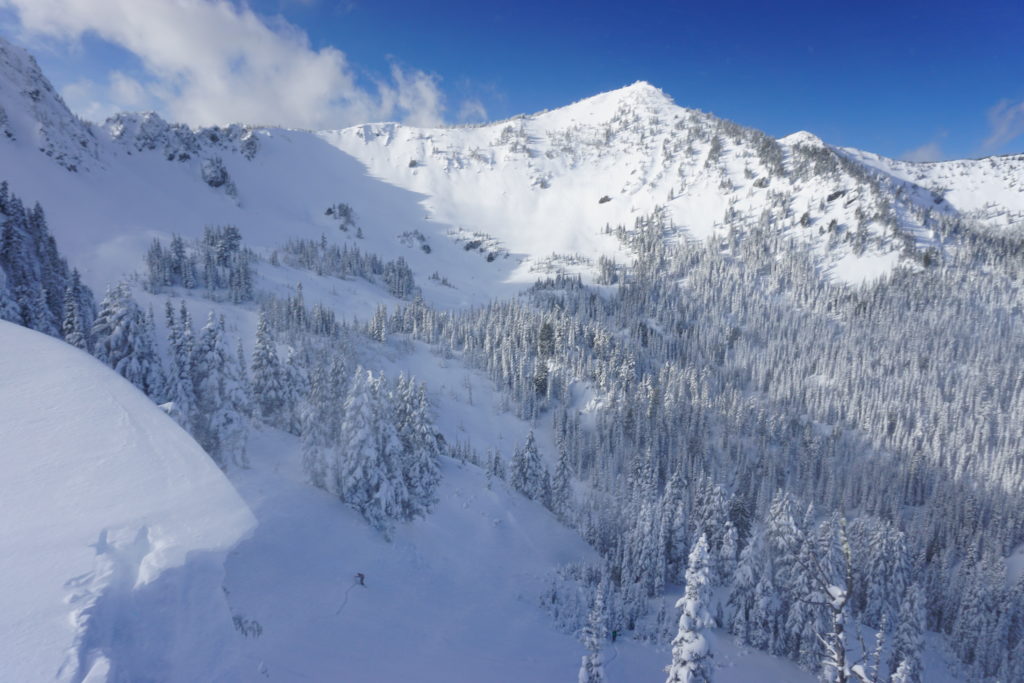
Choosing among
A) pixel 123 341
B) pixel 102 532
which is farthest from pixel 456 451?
pixel 102 532

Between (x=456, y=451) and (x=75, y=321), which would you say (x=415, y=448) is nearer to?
(x=75, y=321)

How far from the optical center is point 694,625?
17.2m

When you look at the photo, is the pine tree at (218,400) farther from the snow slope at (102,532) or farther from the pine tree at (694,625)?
the pine tree at (694,625)

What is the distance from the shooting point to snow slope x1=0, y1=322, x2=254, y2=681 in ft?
18.2

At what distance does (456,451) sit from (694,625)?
62.4 meters

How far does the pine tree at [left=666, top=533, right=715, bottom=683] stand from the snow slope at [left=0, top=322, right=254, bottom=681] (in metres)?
14.6

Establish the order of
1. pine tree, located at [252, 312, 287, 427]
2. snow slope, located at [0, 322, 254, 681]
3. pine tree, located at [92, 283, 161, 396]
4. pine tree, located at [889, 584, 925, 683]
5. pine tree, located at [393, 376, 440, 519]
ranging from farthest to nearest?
1. pine tree, located at [252, 312, 287, 427]
2. pine tree, located at [889, 584, 925, 683]
3. pine tree, located at [393, 376, 440, 519]
4. pine tree, located at [92, 283, 161, 396]
5. snow slope, located at [0, 322, 254, 681]

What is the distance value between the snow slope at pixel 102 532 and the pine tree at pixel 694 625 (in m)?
14.6

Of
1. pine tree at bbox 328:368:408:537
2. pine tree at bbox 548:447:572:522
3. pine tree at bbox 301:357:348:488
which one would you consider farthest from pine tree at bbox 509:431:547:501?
pine tree at bbox 301:357:348:488

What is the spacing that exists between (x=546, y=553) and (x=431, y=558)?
17.1 metres

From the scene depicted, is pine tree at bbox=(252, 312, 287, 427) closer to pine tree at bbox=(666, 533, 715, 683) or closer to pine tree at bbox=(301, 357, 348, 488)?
pine tree at bbox=(301, 357, 348, 488)

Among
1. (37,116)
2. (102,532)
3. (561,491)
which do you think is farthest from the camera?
(37,116)

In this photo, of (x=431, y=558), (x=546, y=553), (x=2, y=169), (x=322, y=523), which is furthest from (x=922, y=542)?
(x=2, y=169)

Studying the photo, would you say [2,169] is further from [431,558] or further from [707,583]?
[707,583]
